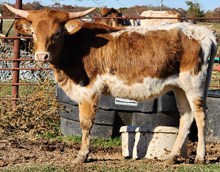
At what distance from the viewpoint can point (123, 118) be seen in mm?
10102

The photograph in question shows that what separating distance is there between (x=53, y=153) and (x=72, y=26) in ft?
6.12

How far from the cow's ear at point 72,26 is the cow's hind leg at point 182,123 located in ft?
5.22

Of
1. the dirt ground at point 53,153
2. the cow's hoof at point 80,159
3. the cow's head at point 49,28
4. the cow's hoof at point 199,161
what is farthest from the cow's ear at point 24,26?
the cow's hoof at point 199,161

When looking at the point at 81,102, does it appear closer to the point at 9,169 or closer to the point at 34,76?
the point at 9,169

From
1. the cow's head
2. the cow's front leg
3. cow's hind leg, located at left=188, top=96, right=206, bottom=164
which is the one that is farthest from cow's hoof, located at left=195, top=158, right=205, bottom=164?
the cow's head

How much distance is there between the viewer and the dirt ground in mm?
8102

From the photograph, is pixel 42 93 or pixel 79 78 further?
pixel 42 93

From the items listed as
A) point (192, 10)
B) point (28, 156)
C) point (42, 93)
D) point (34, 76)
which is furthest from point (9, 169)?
point (192, 10)

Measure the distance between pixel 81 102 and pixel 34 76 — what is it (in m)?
4.33

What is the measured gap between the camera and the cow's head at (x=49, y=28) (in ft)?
25.5

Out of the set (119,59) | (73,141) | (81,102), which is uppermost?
(119,59)

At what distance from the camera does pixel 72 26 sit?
8.11 meters

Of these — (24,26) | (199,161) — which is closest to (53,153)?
(24,26)

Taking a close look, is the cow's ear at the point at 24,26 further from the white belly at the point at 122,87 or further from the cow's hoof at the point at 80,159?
the cow's hoof at the point at 80,159
